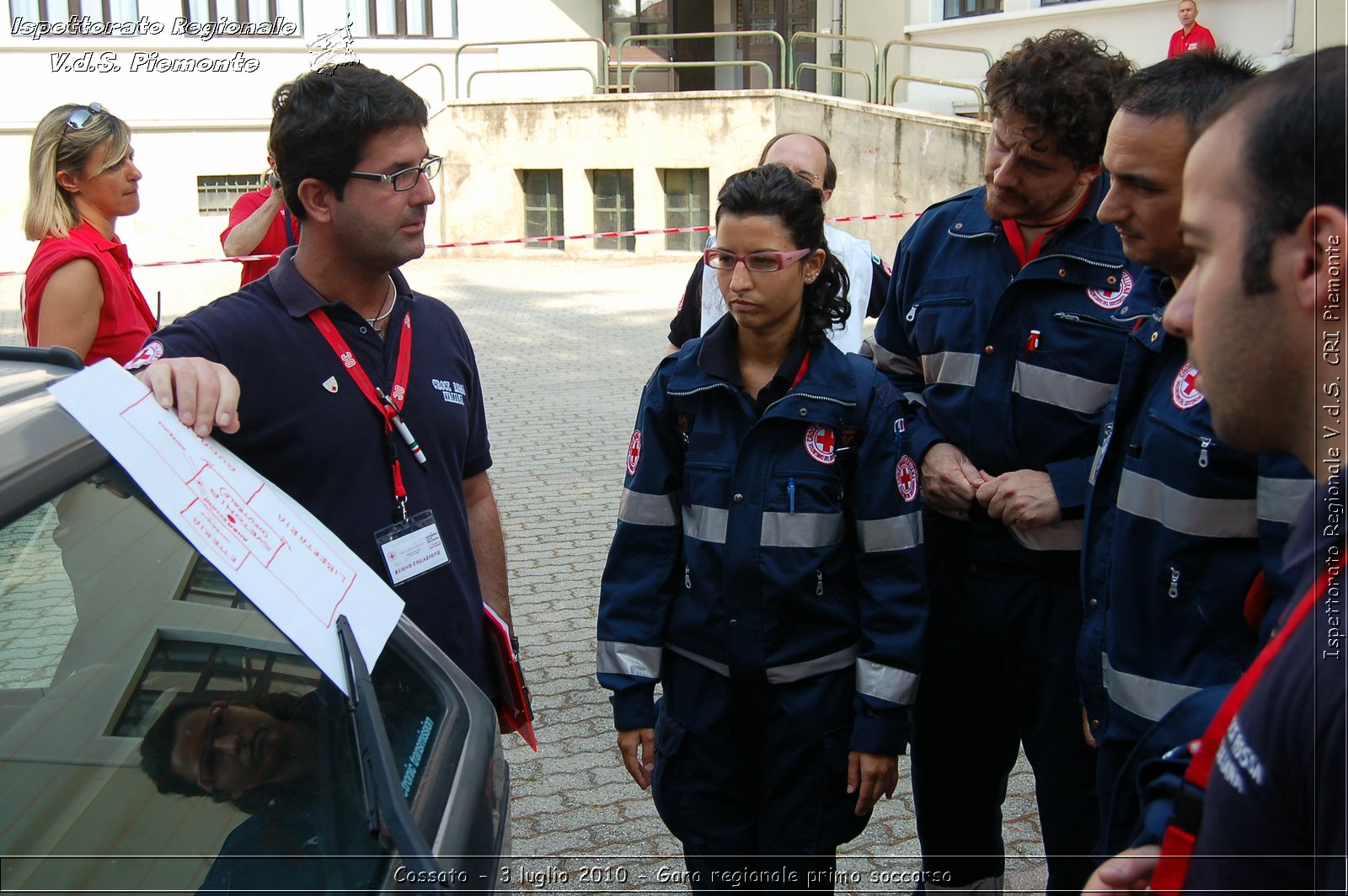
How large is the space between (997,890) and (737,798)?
0.97 meters

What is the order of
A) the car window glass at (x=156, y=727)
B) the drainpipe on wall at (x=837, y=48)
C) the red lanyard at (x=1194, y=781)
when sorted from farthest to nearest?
the drainpipe on wall at (x=837, y=48)
the car window glass at (x=156, y=727)
the red lanyard at (x=1194, y=781)

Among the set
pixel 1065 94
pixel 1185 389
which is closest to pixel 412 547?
pixel 1185 389

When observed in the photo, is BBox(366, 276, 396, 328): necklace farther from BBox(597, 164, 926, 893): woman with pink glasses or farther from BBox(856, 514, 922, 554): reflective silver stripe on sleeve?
BBox(856, 514, 922, 554): reflective silver stripe on sleeve

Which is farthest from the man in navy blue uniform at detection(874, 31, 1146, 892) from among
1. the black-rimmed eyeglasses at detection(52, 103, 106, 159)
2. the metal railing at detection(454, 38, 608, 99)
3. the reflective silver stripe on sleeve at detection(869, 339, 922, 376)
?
the metal railing at detection(454, 38, 608, 99)

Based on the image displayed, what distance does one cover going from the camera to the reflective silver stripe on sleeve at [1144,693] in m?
2.30

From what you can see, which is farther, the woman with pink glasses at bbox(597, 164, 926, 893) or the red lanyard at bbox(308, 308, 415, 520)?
the woman with pink glasses at bbox(597, 164, 926, 893)

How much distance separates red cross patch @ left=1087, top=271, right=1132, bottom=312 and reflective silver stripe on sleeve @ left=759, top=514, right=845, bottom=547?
0.85m

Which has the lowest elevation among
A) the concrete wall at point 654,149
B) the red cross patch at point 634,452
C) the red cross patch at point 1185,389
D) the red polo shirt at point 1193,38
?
the red cross patch at point 634,452

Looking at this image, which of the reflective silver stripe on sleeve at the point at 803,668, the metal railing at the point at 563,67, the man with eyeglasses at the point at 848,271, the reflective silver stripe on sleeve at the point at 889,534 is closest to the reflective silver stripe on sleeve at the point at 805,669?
the reflective silver stripe on sleeve at the point at 803,668

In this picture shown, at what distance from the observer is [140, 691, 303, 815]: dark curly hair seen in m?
1.63

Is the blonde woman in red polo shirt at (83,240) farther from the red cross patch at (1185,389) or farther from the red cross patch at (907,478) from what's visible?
the red cross patch at (1185,389)

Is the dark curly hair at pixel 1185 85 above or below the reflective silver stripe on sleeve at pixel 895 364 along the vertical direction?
above

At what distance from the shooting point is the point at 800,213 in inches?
111

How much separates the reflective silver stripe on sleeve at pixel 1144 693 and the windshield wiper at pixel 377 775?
4.69 ft
